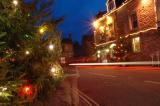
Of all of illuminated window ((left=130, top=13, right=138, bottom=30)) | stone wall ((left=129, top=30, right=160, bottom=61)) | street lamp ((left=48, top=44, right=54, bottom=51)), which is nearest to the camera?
street lamp ((left=48, top=44, right=54, bottom=51))

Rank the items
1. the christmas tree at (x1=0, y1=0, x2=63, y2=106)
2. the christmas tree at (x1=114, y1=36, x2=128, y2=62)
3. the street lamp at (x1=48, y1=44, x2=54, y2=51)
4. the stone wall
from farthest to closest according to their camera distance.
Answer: the christmas tree at (x1=114, y1=36, x2=128, y2=62) → the stone wall → the street lamp at (x1=48, y1=44, x2=54, y2=51) → the christmas tree at (x1=0, y1=0, x2=63, y2=106)

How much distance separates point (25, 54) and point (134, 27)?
3218 cm

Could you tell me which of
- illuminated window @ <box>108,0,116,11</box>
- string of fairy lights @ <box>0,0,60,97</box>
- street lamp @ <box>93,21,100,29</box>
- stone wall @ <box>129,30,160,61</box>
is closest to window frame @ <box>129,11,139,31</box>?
stone wall @ <box>129,30,160,61</box>

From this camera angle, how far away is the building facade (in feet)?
106

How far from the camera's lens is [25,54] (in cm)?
562

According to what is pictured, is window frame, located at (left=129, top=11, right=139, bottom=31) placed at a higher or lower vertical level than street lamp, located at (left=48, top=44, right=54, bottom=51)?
higher

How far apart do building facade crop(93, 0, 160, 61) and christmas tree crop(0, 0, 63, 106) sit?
2542cm

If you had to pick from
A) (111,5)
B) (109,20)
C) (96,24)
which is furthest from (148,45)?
(96,24)

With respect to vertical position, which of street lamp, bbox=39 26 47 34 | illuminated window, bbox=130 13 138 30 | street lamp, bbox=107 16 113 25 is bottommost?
street lamp, bbox=39 26 47 34

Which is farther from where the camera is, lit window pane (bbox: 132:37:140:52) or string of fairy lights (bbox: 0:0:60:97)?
lit window pane (bbox: 132:37:140:52)

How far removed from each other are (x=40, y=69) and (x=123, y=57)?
31.1 meters

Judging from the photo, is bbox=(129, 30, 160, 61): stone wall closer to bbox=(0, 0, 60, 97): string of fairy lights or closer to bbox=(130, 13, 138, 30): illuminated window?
bbox=(130, 13, 138, 30): illuminated window

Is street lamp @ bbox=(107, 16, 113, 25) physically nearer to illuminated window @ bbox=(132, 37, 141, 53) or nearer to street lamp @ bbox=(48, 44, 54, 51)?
illuminated window @ bbox=(132, 37, 141, 53)

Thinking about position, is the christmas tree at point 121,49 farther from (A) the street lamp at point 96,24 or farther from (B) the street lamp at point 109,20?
(A) the street lamp at point 96,24
